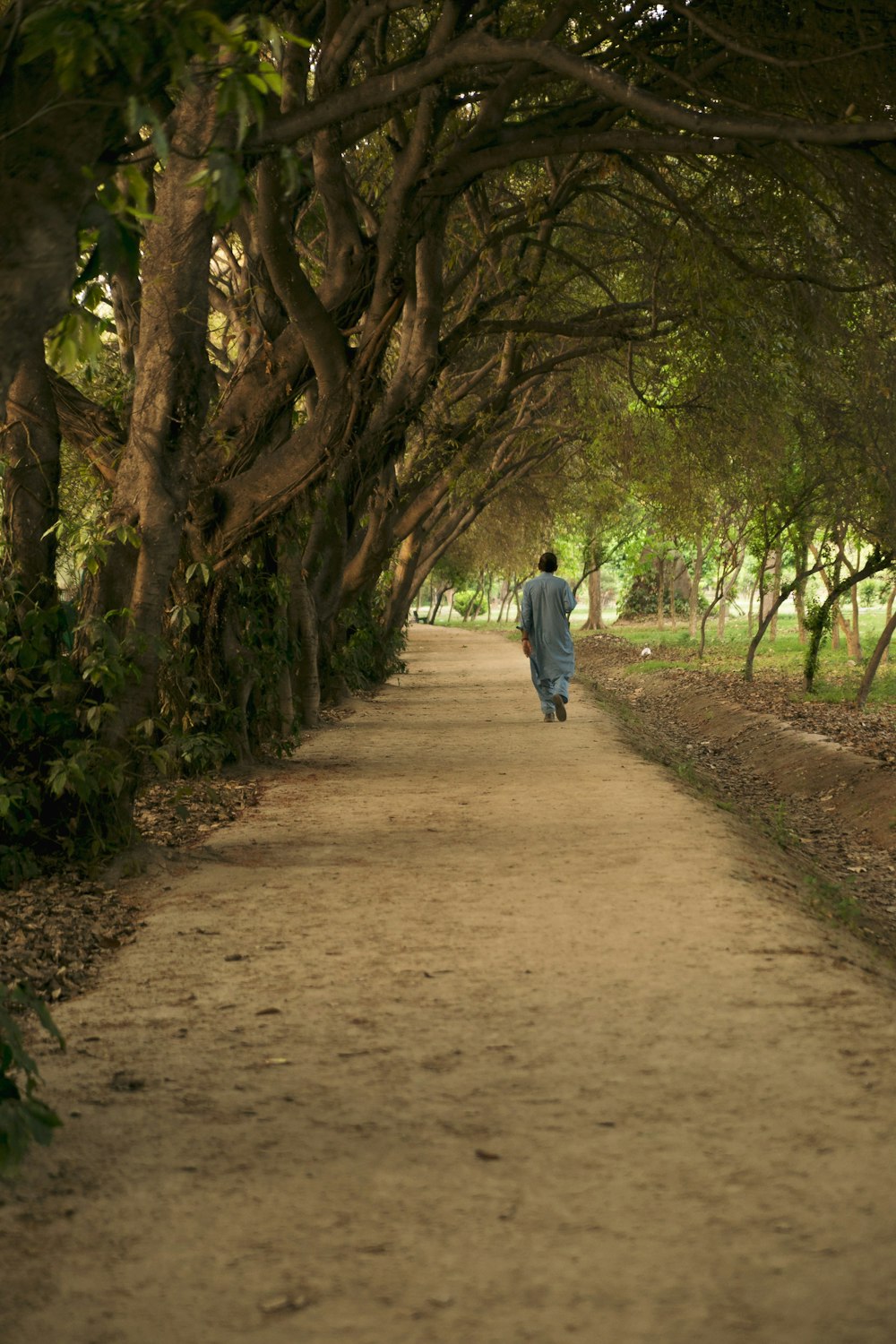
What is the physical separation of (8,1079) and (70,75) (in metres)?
2.61

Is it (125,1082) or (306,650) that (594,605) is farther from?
(125,1082)

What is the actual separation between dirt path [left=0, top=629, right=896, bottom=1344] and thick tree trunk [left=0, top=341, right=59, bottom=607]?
199cm

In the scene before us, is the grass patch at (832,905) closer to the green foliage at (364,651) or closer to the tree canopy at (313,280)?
the tree canopy at (313,280)

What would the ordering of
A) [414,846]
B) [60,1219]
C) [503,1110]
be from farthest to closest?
[414,846]
[503,1110]
[60,1219]

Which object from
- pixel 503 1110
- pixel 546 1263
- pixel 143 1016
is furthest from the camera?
pixel 143 1016

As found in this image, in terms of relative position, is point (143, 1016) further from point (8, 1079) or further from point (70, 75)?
point (70, 75)

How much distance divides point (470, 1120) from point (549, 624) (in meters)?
12.4

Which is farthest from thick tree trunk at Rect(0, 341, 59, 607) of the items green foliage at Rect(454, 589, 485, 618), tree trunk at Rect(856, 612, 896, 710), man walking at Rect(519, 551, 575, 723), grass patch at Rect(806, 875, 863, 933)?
green foliage at Rect(454, 589, 485, 618)

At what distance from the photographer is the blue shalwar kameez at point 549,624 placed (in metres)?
16.4

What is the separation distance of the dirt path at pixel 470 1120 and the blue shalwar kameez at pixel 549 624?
26.6ft

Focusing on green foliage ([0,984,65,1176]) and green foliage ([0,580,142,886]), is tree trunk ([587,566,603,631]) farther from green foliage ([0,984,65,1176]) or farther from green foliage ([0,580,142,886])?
green foliage ([0,984,65,1176])

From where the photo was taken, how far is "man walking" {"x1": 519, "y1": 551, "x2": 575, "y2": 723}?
1639 cm

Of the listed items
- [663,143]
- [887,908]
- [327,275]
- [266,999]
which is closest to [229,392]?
[327,275]

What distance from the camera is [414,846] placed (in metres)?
9.09
